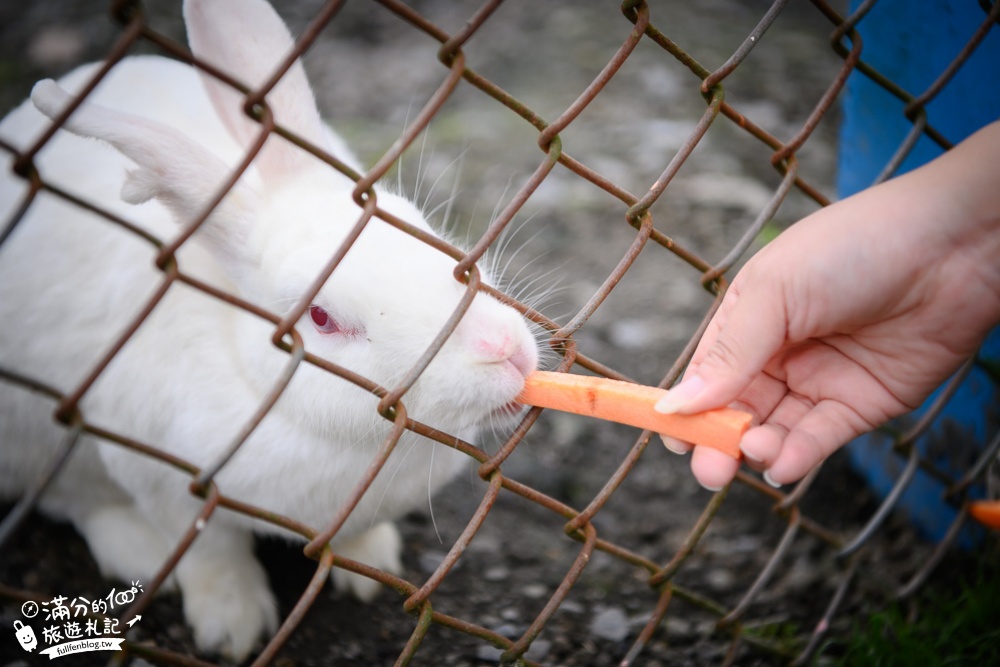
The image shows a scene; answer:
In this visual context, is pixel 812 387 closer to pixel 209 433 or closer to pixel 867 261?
pixel 867 261

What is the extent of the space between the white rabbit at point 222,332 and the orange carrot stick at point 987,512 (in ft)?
4.38

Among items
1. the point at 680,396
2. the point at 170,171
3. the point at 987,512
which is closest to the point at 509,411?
the point at 680,396

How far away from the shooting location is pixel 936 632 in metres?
2.30

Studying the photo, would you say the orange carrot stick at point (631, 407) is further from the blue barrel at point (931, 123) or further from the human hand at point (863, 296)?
the blue barrel at point (931, 123)

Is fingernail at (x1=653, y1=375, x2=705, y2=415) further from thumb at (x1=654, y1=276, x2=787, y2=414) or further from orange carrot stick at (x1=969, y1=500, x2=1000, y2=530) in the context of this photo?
orange carrot stick at (x1=969, y1=500, x2=1000, y2=530)

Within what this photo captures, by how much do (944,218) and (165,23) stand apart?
4.98m

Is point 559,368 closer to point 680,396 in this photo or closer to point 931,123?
point 680,396

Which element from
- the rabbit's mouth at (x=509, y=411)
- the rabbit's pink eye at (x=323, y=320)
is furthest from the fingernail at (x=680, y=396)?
the rabbit's pink eye at (x=323, y=320)

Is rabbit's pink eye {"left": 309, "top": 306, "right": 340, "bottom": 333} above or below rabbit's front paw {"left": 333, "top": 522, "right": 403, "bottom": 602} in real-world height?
above

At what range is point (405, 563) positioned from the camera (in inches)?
107

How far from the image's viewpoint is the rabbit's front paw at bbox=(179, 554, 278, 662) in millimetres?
2352

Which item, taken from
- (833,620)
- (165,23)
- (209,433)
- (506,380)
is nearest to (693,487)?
(833,620)

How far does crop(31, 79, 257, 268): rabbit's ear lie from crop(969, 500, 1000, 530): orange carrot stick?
2009 mm

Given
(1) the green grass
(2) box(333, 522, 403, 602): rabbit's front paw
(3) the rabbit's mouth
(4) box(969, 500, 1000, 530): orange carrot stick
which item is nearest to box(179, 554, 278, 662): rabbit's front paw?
(2) box(333, 522, 403, 602): rabbit's front paw
